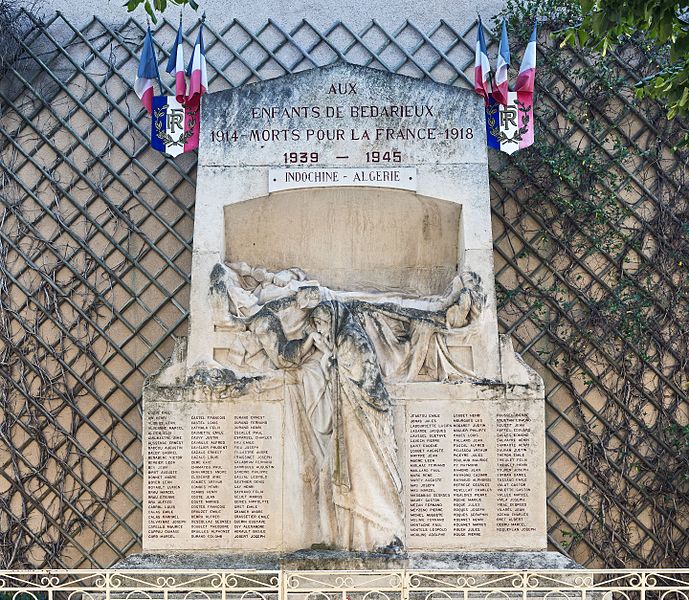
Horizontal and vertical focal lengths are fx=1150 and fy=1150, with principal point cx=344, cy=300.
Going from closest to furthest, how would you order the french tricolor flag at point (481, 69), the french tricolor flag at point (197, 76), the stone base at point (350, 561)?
1. the stone base at point (350, 561)
2. the french tricolor flag at point (481, 69)
3. the french tricolor flag at point (197, 76)

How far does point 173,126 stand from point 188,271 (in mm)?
1366

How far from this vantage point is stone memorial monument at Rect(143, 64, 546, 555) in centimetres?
830

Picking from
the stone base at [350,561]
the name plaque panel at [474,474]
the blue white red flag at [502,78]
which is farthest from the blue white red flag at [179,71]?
the stone base at [350,561]

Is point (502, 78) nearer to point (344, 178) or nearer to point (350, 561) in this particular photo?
point (344, 178)

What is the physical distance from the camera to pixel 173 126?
378 inches

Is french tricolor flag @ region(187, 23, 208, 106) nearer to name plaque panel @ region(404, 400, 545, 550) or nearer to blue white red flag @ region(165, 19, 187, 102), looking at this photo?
blue white red flag @ region(165, 19, 187, 102)

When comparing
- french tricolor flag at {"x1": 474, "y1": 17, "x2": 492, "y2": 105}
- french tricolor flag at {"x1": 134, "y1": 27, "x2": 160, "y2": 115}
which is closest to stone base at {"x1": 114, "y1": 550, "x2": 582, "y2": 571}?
french tricolor flag at {"x1": 474, "y1": 17, "x2": 492, "y2": 105}

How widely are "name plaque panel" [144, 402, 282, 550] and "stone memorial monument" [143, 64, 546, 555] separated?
0.01 metres

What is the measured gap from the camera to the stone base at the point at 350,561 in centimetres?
793

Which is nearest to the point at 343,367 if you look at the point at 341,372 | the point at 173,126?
the point at 341,372

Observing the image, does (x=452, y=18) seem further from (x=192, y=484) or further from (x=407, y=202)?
(x=192, y=484)

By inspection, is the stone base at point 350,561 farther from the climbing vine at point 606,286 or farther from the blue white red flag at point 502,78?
the blue white red flag at point 502,78

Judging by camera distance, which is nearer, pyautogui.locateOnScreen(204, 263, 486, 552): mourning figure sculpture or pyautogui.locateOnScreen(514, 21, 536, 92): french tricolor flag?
pyautogui.locateOnScreen(204, 263, 486, 552): mourning figure sculpture

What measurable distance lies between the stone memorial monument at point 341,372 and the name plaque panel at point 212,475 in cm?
1
